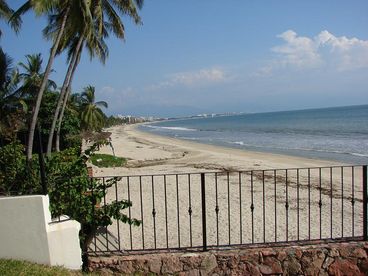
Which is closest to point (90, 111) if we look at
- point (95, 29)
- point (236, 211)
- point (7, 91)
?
point (7, 91)

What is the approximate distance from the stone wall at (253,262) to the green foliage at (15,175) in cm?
134

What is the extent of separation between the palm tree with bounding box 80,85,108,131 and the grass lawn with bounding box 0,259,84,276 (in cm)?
3955

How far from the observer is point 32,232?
5.11m

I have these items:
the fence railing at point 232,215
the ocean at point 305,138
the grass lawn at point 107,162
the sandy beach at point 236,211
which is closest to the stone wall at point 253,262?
the fence railing at point 232,215

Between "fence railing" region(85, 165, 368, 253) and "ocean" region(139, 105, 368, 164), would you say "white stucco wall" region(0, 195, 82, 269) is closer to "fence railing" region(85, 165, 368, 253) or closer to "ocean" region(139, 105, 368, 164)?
"fence railing" region(85, 165, 368, 253)

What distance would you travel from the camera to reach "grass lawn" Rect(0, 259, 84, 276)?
4.80 meters

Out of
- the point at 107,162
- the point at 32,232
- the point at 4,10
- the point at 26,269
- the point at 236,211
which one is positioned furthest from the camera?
the point at 107,162

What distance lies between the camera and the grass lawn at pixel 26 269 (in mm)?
4804

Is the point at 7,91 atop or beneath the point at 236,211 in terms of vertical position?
atop

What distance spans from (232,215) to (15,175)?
5.26m

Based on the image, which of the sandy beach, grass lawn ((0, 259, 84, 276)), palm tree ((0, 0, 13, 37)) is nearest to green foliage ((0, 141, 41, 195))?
grass lawn ((0, 259, 84, 276))

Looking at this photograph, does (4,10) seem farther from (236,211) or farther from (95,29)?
(236,211)

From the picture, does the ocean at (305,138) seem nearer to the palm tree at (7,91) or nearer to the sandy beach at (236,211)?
the sandy beach at (236,211)

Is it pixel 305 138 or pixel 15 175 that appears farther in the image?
pixel 305 138
